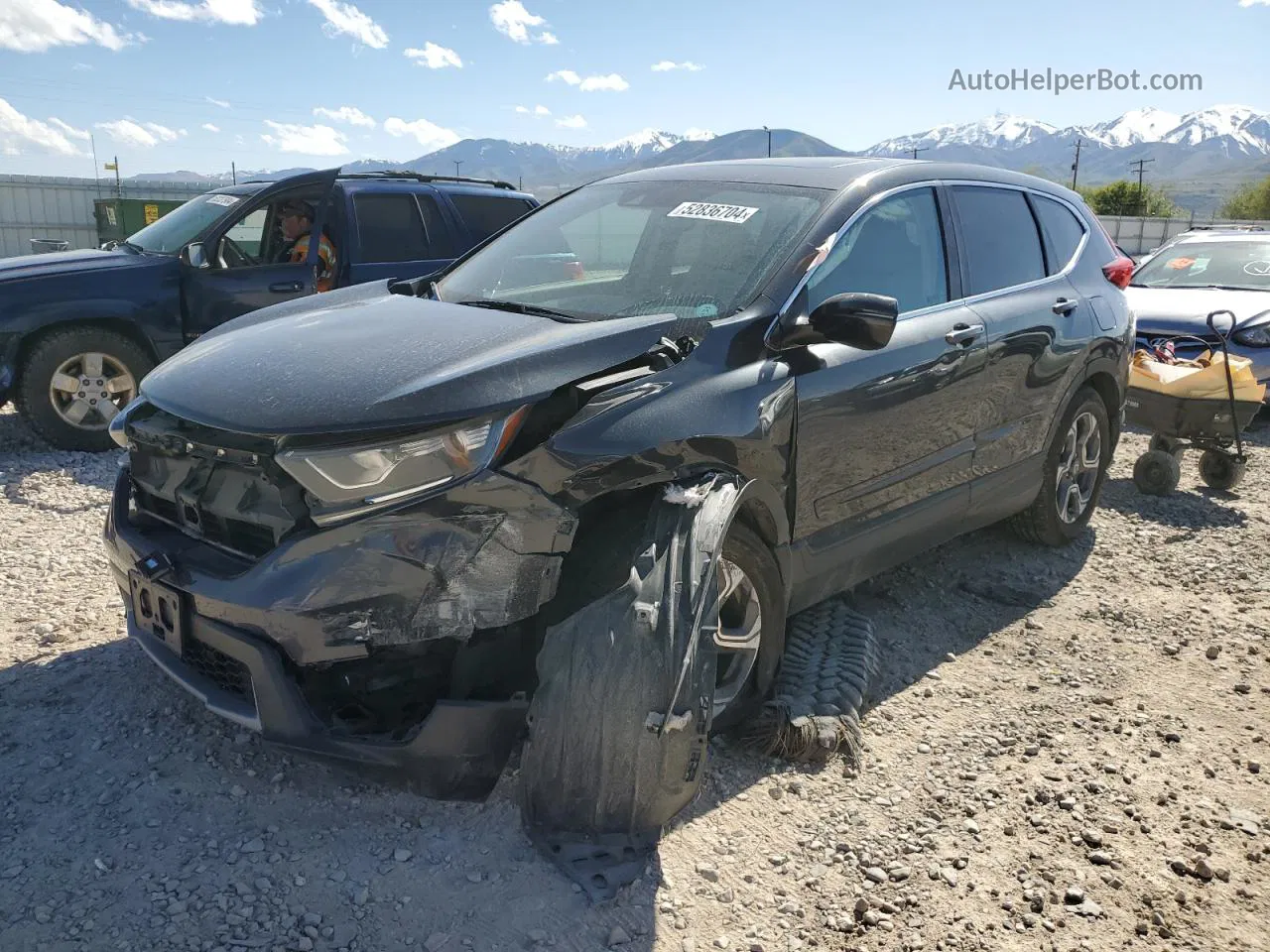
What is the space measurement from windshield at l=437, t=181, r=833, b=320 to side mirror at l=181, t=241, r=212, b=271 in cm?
353

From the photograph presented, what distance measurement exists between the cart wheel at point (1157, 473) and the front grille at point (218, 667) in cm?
552

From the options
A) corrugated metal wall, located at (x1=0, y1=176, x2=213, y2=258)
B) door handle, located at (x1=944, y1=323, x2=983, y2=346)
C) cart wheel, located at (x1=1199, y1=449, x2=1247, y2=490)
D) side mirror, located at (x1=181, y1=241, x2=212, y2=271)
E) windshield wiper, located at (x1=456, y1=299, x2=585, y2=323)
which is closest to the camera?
windshield wiper, located at (x1=456, y1=299, x2=585, y2=323)

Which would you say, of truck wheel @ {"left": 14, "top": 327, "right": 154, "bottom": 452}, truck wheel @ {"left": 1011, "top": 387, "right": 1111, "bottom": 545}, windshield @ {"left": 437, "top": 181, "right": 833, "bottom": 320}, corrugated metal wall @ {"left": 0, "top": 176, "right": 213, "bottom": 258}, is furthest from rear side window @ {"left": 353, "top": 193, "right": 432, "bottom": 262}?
corrugated metal wall @ {"left": 0, "top": 176, "right": 213, "bottom": 258}

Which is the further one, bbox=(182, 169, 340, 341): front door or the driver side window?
bbox=(182, 169, 340, 341): front door

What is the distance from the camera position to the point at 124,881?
2398mm

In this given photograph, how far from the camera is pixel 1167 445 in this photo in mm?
6391

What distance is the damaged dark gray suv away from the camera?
233 centimetres

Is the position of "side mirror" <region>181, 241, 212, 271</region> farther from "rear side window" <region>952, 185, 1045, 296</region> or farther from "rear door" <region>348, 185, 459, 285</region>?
"rear side window" <region>952, 185, 1045, 296</region>

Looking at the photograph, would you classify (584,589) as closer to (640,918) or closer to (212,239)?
(640,918)

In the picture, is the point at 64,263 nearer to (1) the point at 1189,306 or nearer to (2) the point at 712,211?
(2) the point at 712,211

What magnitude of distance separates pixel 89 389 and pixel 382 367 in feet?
15.9

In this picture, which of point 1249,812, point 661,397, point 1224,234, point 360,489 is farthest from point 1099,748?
point 1224,234

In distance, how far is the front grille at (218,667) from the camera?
8.15ft

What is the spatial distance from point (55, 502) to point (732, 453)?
4.25 metres
